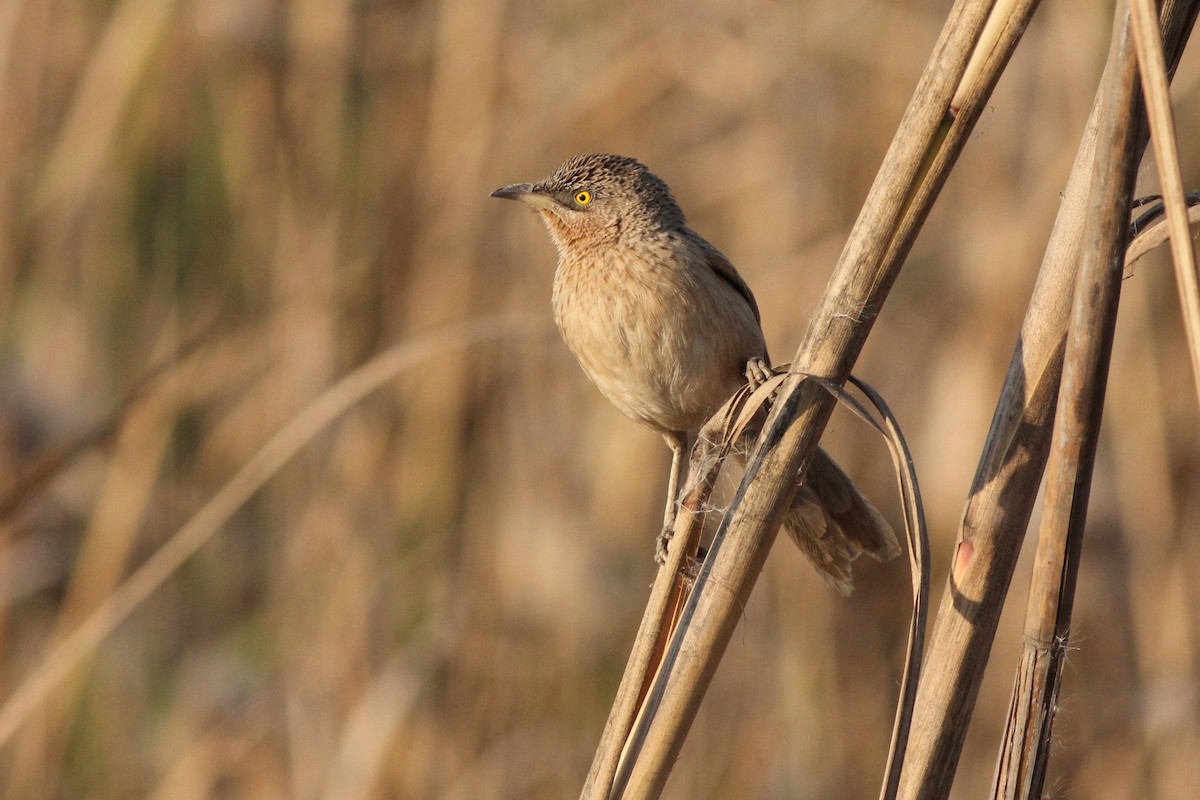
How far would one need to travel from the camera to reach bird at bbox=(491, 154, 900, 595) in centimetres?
240

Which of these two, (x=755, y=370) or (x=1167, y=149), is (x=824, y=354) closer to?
(x=1167, y=149)

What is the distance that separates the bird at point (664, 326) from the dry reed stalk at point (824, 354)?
94cm

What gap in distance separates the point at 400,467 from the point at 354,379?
1.16 metres

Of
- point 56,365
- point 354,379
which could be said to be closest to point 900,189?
point 354,379

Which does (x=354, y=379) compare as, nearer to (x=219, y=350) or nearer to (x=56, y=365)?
(x=219, y=350)

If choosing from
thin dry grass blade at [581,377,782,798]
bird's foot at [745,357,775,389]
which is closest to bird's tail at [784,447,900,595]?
bird's foot at [745,357,775,389]

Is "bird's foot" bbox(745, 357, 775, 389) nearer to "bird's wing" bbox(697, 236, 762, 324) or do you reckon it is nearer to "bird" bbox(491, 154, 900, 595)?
"bird" bbox(491, 154, 900, 595)

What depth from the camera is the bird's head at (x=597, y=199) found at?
2.90 m

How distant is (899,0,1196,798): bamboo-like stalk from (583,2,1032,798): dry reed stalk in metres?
0.16

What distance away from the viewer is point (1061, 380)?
1272mm

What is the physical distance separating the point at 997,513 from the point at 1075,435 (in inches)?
7.4

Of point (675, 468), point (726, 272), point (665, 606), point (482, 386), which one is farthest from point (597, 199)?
point (665, 606)

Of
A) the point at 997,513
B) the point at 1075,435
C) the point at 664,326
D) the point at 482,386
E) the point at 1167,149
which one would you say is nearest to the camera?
the point at 1167,149

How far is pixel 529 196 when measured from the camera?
9.76 feet
